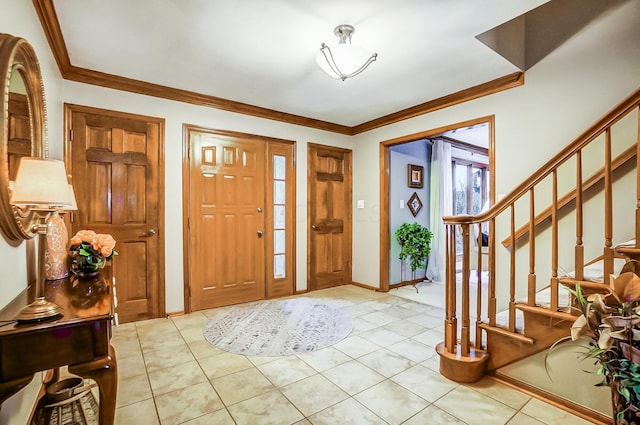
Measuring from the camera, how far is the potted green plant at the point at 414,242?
4.45 meters

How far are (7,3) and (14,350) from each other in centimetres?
Result: 151

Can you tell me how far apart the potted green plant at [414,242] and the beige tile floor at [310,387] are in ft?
5.49

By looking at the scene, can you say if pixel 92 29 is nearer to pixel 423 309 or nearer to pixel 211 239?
pixel 211 239

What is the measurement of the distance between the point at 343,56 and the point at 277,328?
247cm

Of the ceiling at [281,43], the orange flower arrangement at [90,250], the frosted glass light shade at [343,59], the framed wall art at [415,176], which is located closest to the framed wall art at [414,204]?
the framed wall art at [415,176]

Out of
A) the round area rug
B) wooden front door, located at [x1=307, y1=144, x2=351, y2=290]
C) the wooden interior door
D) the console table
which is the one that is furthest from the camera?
wooden front door, located at [x1=307, y1=144, x2=351, y2=290]

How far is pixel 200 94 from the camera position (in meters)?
3.41

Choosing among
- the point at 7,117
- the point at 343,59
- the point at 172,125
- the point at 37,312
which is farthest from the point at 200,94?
the point at 37,312

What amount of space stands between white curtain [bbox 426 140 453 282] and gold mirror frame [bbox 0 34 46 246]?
4.91m

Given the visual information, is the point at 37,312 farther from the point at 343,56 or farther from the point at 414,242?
the point at 414,242

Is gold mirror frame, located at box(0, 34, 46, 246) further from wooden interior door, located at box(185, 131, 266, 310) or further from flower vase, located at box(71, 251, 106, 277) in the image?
wooden interior door, located at box(185, 131, 266, 310)

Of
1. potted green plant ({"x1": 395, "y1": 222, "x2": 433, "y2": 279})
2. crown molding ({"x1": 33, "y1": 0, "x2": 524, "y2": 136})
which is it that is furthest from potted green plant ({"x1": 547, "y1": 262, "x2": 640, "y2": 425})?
potted green plant ({"x1": 395, "y1": 222, "x2": 433, "y2": 279})

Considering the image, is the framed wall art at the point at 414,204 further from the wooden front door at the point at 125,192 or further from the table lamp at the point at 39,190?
the table lamp at the point at 39,190

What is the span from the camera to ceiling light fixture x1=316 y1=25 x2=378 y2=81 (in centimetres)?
217
